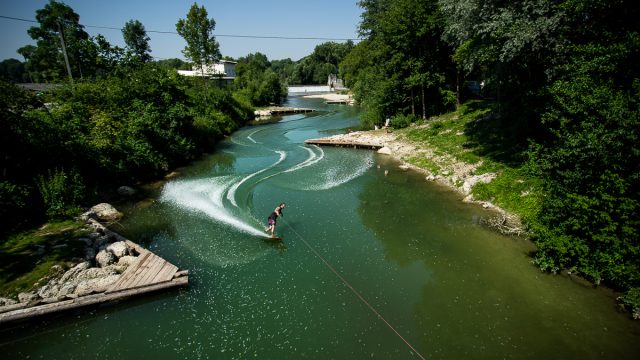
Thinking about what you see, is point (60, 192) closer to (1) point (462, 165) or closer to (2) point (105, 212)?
(2) point (105, 212)

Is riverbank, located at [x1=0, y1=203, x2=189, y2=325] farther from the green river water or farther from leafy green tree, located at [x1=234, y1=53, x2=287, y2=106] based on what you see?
leafy green tree, located at [x1=234, y1=53, x2=287, y2=106]

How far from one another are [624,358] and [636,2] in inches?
641

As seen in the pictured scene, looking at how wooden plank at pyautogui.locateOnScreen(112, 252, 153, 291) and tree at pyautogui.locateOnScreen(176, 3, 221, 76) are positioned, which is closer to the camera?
wooden plank at pyautogui.locateOnScreen(112, 252, 153, 291)

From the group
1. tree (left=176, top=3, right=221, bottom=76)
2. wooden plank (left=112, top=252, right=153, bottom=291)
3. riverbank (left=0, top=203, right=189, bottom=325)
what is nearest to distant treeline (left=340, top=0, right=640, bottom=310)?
riverbank (left=0, top=203, right=189, bottom=325)

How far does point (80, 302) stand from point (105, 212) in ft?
34.2

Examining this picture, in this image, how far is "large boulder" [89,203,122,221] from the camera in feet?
72.5

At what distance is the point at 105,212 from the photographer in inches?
882

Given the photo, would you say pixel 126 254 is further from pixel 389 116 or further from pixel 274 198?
pixel 389 116

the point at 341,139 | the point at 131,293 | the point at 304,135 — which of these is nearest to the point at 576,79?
the point at 131,293

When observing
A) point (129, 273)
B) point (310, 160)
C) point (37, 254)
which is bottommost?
point (129, 273)

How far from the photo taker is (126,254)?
17.0 metres

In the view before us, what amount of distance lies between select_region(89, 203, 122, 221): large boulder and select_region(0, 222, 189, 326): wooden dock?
7.56 meters

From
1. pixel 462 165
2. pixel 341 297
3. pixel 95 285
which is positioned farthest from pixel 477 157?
pixel 95 285

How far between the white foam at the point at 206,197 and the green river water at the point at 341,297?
21cm
